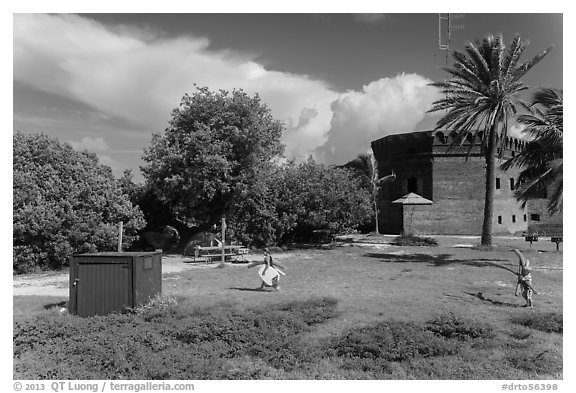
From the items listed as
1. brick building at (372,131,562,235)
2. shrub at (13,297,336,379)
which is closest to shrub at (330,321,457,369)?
shrub at (13,297,336,379)

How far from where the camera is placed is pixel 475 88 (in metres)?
22.2

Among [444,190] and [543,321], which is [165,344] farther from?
[444,190]

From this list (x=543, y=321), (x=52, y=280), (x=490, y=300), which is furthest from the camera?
(x=52, y=280)

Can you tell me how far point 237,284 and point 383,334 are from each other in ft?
21.2

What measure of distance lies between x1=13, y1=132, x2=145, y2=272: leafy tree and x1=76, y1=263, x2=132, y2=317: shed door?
8231mm

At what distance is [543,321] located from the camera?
383 inches

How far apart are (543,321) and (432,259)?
1100 cm

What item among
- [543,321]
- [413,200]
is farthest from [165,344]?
[413,200]

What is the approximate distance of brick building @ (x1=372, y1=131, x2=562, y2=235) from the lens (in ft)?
120

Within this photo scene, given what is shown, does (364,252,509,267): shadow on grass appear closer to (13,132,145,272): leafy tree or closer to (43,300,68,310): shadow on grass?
(13,132,145,272): leafy tree

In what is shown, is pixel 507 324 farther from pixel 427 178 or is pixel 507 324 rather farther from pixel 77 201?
pixel 427 178

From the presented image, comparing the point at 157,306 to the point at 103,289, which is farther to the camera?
the point at 157,306

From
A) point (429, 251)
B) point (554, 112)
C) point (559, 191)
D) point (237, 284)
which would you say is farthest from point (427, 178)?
point (237, 284)

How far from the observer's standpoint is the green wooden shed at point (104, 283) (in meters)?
10.4
